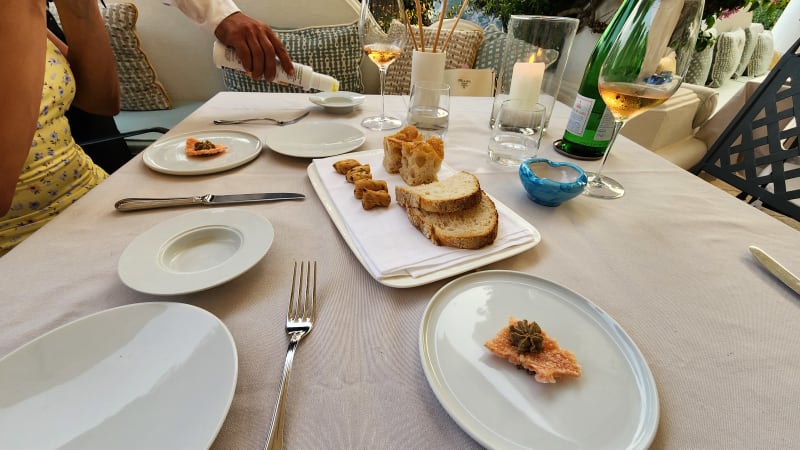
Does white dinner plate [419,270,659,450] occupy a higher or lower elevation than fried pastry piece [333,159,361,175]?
lower

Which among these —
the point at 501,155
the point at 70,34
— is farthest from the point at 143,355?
the point at 70,34

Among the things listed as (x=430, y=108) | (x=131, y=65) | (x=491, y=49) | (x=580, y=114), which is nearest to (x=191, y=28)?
(x=131, y=65)

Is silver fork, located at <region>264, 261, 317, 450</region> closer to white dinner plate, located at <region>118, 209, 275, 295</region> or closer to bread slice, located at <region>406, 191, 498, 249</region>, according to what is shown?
white dinner plate, located at <region>118, 209, 275, 295</region>

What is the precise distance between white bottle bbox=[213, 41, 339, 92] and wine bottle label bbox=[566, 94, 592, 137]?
67 cm

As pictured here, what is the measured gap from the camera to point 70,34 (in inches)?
39.0

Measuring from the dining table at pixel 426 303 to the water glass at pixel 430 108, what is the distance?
259 mm

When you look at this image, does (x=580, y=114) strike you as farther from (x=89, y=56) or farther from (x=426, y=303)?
(x=89, y=56)

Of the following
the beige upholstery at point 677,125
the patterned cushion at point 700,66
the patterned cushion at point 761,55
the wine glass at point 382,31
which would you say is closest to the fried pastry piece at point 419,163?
the wine glass at point 382,31

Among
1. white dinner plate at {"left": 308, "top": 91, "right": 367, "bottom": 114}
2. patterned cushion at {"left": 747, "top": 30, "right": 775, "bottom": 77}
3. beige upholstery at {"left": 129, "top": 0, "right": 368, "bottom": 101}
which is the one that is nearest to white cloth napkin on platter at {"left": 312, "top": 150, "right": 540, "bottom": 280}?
white dinner plate at {"left": 308, "top": 91, "right": 367, "bottom": 114}

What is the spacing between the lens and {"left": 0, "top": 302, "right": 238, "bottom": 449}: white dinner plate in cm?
28

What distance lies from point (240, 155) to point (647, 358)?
33.6 inches

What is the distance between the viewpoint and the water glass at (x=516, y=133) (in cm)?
83

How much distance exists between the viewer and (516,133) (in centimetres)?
91

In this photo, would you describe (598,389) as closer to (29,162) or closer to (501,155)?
(501,155)
